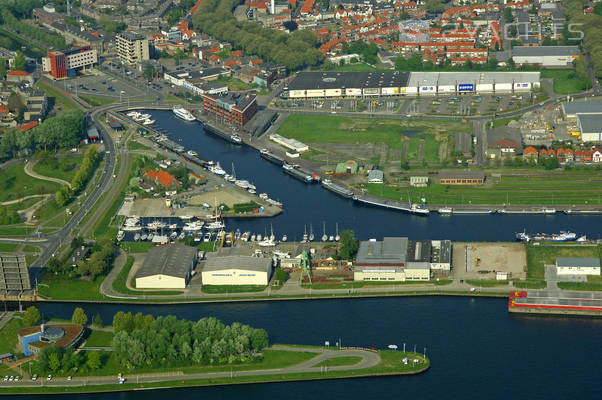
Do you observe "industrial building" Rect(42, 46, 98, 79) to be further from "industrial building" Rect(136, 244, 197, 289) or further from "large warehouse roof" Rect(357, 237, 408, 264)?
"large warehouse roof" Rect(357, 237, 408, 264)

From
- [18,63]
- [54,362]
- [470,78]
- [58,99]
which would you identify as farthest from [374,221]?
[18,63]

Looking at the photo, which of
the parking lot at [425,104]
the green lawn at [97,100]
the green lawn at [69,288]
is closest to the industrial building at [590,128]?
the parking lot at [425,104]

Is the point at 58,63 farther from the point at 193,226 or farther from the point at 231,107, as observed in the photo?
the point at 193,226

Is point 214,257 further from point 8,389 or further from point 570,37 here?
point 570,37

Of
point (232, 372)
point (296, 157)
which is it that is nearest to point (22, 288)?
point (232, 372)

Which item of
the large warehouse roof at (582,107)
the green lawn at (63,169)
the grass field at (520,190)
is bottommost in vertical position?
the grass field at (520,190)

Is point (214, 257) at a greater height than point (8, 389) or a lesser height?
greater

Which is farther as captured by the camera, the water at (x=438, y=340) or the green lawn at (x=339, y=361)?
the green lawn at (x=339, y=361)

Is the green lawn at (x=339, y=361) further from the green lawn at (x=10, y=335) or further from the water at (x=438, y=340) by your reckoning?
the green lawn at (x=10, y=335)
